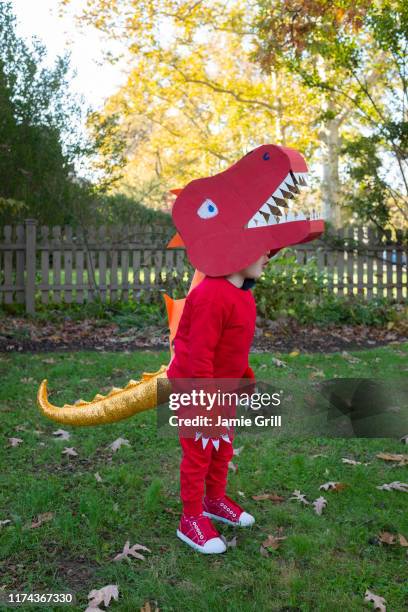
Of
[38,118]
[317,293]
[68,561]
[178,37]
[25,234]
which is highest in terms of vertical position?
[178,37]

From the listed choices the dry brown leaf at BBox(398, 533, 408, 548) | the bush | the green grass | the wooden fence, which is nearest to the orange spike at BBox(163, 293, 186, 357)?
the green grass

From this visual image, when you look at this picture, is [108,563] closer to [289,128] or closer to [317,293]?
[317,293]

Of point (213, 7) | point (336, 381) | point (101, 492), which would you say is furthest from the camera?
point (213, 7)

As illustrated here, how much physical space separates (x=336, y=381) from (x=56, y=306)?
587 centimetres

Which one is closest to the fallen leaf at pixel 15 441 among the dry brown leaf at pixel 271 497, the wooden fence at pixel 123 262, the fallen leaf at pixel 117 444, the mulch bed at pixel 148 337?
the fallen leaf at pixel 117 444

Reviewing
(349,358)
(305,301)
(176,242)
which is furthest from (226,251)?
(305,301)

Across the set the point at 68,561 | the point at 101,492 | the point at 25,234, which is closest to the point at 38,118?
the point at 25,234

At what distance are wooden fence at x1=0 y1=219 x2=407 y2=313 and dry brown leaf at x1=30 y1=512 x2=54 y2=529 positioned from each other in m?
6.53

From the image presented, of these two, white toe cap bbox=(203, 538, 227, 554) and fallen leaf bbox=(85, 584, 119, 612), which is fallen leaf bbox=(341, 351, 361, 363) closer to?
white toe cap bbox=(203, 538, 227, 554)

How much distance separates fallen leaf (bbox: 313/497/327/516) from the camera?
3.45m

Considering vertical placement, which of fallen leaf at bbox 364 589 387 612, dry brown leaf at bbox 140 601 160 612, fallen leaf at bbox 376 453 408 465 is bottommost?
dry brown leaf at bbox 140 601 160 612

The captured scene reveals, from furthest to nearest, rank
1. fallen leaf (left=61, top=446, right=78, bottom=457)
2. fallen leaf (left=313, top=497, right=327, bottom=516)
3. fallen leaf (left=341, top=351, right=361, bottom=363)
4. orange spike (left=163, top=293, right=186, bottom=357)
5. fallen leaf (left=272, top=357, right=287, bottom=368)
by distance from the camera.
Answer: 1. fallen leaf (left=341, top=351, right=361, bottom=363)
2. fallen leaf (left=272, top=357, right=287, bottom=368)
3. fallen leaf (left=61, top=446, right=78, bottom=457)
4. fallen leaf (left=313, top=497, right=327, bottom=516)
5. orange spike (left=163, top=293, right=186, bottom=357)

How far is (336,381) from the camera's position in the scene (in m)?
6.12

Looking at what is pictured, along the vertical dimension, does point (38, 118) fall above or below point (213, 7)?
below
